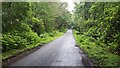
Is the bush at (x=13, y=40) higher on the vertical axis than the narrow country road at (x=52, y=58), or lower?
higher

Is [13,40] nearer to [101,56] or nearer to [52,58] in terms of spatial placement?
[52,58]

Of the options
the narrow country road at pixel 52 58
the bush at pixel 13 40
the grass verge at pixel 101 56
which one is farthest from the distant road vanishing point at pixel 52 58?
the bush at pixel 13 40

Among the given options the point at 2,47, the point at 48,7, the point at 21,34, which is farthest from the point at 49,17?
the point at 2,47

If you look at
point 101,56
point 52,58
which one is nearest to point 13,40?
point 52,58

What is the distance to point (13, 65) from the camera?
10906 mm

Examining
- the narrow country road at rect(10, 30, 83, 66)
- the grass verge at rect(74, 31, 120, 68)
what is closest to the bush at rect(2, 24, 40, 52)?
the narrow country road at rect(10, 30, 83, 66)

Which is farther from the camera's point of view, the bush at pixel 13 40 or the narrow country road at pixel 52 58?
the bush at pixel 13 40

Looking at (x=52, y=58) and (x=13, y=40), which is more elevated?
(x=13, y=40)

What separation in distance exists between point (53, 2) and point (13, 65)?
3232cm

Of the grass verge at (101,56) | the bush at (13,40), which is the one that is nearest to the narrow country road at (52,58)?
the grass verge at (101,56)

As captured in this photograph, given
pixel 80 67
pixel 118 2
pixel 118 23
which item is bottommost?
pixel 80 67

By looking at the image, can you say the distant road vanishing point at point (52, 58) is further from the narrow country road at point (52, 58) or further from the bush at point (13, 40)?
the bush at point (13, 40)

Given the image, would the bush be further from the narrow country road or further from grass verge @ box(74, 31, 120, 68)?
grass verge @ box(74, 31, 120, 68)

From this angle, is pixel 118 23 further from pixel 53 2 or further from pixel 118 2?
pixel 53 2
